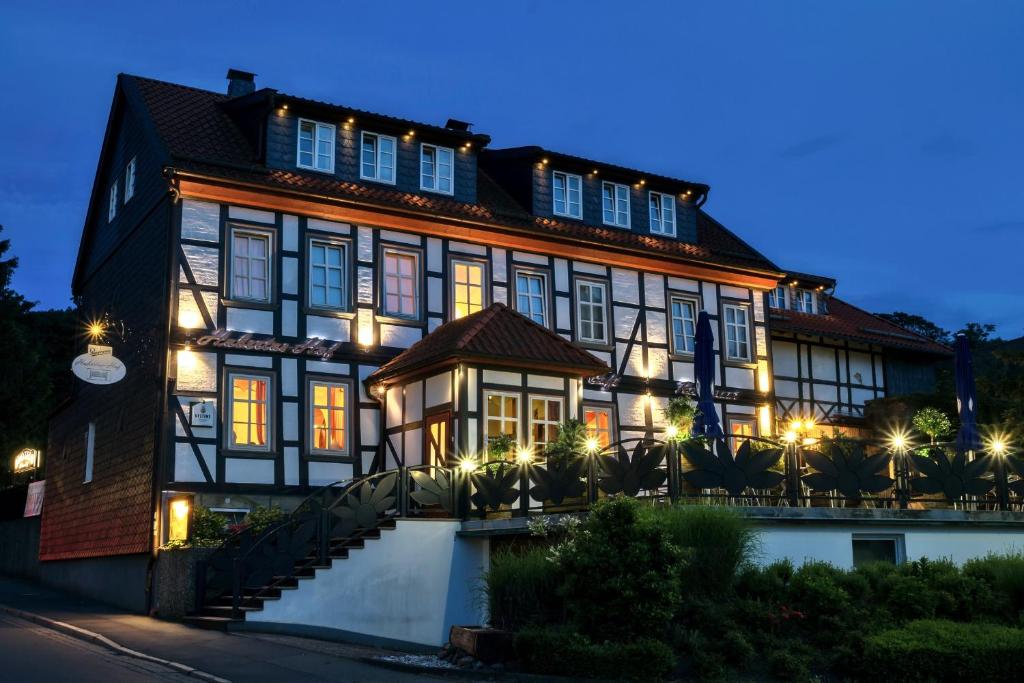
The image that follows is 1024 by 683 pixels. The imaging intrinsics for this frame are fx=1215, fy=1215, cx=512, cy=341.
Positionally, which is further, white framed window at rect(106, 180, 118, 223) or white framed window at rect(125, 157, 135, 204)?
white framed window at rect(106, 180, 118, 223)

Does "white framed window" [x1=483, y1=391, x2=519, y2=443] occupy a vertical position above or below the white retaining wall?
above

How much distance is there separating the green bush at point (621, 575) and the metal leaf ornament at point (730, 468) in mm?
1998

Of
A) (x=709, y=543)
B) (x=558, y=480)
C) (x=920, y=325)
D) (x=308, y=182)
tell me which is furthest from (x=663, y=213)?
(x=920, y=325)

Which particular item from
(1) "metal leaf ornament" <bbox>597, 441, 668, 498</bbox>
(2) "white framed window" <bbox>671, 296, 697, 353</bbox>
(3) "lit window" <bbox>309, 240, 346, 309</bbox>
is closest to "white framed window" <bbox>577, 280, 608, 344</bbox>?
(2) "white framed window" <bbox>671, 296, 697, 353</bbox>

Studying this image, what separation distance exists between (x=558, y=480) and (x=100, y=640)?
6.63 metres

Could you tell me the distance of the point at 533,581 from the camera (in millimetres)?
14562

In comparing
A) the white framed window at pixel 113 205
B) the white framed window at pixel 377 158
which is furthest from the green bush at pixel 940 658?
the white framed window at pixel 113 205

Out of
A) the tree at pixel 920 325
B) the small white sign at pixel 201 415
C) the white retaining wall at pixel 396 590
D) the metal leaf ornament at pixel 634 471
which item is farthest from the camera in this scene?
the tree at pixel 920 325

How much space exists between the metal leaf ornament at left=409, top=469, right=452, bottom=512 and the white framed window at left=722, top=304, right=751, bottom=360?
12047mm

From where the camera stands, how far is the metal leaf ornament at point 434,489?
18.6m

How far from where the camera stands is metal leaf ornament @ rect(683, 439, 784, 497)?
1547 cm

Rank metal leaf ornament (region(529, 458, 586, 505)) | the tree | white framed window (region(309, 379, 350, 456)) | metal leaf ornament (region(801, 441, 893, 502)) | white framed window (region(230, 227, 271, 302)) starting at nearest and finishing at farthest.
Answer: metal leaf ornament (region(801, 441, 893, 502))
metal leaf ornament (region(529, 458, 586, 505))
white framed window (region(230, 227, 271, 302))
white framed window (region(309, 379, 350, 456))
the tree

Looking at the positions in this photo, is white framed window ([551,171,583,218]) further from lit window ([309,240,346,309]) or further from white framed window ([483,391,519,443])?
white framed window ([483,391,519,443])

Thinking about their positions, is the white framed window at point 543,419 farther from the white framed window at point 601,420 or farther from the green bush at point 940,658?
the green bush at point 940,658
